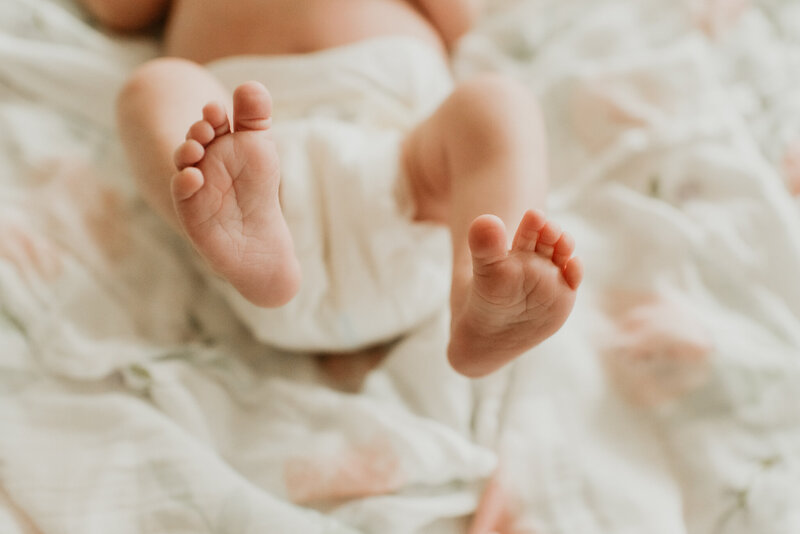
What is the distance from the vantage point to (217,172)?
1.77 feet

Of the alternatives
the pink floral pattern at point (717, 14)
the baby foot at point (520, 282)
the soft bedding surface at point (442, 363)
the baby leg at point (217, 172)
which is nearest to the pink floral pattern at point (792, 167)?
the soft bedding surface at point (442, 363)

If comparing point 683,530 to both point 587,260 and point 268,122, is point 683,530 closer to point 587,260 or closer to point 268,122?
point 587,260

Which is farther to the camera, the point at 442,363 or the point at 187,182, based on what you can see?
the point at 442,363

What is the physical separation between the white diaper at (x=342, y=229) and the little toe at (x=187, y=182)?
0.64 feet

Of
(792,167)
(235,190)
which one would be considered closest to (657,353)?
(792,167)

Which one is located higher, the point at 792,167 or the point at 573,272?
the point at 573,272

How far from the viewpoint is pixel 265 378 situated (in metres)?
0.80

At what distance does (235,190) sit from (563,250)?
0.25m

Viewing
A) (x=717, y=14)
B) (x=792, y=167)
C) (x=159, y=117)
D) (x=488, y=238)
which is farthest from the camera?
(x=717, y=14)

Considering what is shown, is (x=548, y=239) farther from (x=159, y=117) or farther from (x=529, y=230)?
(x=159, y=117)

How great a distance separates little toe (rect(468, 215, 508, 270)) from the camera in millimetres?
A: 496

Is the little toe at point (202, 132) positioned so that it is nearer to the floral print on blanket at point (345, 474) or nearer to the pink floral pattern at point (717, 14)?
the floral print on blanket at point (345, 474)

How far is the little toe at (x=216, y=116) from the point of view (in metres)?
0.53

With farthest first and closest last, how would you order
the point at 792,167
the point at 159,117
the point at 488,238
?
the point at 792,167
the point at 159,117
the point at 488,238
